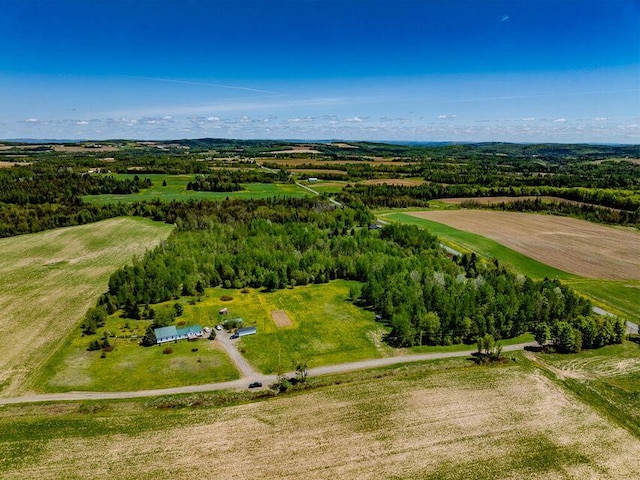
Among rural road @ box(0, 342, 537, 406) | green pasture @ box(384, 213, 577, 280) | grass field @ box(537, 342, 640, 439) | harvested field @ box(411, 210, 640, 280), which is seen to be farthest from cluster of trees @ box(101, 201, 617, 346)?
harvested field @ box(411, 210, 640, 280)

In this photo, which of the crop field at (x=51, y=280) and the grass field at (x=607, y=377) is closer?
the grass field at (x=607, y=377)

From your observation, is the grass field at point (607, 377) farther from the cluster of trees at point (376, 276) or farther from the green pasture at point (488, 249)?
the green pasture at point (488, 249)

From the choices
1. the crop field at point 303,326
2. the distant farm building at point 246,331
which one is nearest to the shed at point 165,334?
the crop field at point 303,326

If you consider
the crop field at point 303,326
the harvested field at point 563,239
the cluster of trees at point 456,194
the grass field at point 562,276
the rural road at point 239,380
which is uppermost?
the cluster of trees at point 456,194

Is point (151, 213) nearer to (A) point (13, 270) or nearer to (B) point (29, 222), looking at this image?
(B) point (29, 222)

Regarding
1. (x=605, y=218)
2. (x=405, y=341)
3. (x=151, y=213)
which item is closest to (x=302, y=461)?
(x=405, y=341)

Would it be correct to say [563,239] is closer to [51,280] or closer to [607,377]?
[607,377]

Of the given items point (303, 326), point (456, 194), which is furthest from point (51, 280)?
point (456, 194)
